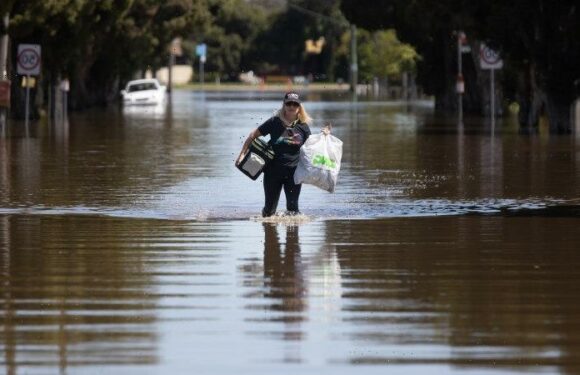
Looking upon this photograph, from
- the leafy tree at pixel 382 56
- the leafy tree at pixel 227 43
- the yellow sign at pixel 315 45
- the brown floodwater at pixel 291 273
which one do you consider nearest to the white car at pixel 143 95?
the leafy tree at pixel 382 56

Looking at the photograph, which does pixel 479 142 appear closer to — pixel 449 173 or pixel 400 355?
pixel 449 173

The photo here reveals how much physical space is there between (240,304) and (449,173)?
1613cm

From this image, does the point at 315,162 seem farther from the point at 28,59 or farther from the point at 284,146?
the point at 28,59

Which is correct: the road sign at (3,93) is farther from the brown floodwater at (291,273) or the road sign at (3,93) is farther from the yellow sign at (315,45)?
the yellow sign at (315,45)

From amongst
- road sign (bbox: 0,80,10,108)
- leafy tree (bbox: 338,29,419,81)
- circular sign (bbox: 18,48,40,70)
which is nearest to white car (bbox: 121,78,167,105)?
leafy tree (bbox: 338,29,419,81)

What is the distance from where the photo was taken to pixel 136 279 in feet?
43.1

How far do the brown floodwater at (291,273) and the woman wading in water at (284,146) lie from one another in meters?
0.31

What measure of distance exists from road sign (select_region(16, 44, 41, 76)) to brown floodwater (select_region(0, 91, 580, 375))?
57.4 ft

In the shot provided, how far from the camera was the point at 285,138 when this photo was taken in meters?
18.2

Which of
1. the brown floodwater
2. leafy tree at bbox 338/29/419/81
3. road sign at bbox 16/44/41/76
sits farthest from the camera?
leafy tree at bbox 338/29/419/81

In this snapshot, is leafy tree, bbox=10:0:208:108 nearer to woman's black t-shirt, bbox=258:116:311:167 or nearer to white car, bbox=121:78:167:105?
white car, bbox=121:78:167:105

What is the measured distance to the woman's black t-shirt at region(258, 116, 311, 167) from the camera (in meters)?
18.1

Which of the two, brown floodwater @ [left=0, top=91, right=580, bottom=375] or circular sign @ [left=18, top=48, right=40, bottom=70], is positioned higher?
circular sign @ [left=18, top=48, right=40, bottom=70]

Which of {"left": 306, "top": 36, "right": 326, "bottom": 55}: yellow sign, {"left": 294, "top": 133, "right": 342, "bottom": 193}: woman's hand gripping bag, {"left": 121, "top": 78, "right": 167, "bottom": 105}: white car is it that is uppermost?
{"left": 306, "top": 36, "right": 326, "bottom": 55}: yellow sign
